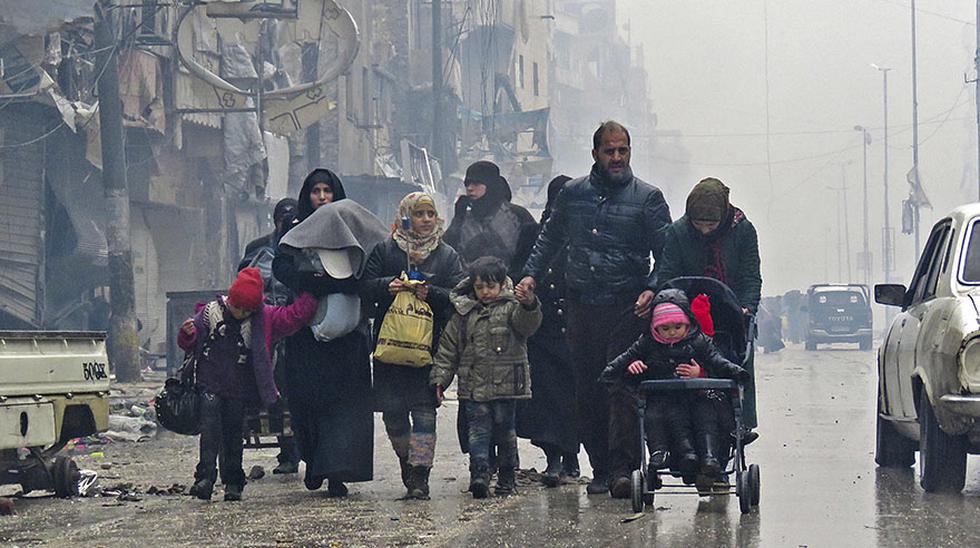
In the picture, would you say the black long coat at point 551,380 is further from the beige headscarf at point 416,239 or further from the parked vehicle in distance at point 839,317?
the parked vehicle in distance at point 839,317

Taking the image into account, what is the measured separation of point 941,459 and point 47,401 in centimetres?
488

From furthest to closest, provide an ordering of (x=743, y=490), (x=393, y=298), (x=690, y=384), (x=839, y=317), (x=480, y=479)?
(x=839, y=317) < (x=393, y=298) < (x=480, y=479) < (x=690, y=384) < (x=743, y=490)

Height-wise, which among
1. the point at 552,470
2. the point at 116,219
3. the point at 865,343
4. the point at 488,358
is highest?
the point at 116,219

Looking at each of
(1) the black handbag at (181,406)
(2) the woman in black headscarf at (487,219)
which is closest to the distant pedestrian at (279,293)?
(2) the woman in black headscarf at (487,219)

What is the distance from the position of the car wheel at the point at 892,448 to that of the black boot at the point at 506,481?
2.74m

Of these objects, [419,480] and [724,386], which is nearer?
[724,386]

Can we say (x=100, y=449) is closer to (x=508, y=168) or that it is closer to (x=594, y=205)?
(x=594, y=205)

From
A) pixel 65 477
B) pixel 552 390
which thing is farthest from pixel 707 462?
pixel 65 477

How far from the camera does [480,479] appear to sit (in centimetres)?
945

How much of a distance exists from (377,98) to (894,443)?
125ft

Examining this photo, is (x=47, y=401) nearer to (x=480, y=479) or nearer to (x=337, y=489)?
(x=337, y=489)

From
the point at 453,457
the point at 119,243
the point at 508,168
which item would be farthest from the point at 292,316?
the point at 508,168

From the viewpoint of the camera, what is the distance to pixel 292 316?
32.3ft

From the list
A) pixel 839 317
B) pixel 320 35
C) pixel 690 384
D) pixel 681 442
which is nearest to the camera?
pixel 690 384
